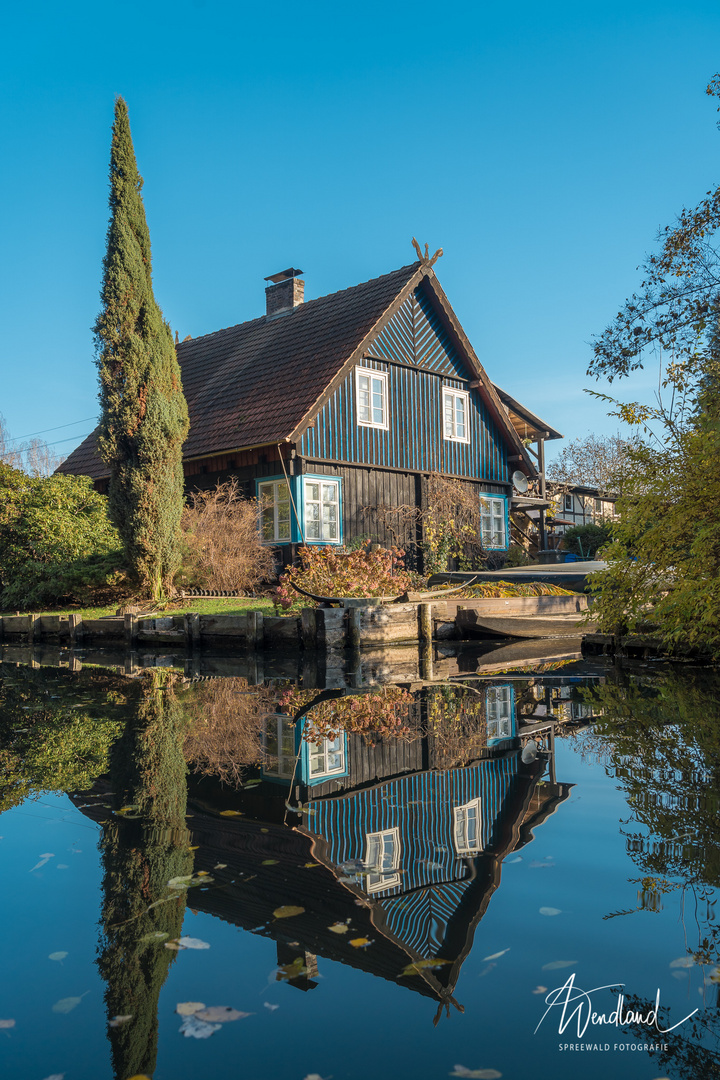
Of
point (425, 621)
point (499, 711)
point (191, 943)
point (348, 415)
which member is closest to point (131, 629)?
point (425, 621)

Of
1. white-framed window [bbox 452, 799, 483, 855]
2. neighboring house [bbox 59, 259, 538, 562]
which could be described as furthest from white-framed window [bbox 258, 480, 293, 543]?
white-framed window [bbox 452, 799, 483, 855]

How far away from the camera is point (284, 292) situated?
24125 millimetres

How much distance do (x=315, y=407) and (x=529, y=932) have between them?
15743 millimetres

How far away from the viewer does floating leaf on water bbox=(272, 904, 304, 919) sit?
2.79m

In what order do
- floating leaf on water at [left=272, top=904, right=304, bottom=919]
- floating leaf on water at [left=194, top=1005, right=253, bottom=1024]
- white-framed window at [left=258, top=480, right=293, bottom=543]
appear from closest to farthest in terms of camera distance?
1. floating leaf on water at [left=194, top=1005, right=253, bottom=1024]
2. floating leaf on water at [left=272, top=904, right=304, bottom=919]
3. white-framed window at [left=258, top=480, right=293, bottom=543]

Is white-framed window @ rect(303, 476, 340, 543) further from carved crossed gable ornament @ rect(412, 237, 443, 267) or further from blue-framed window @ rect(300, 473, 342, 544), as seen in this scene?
carved crossed gable ornament @ rect(412, 237, 443, 267)

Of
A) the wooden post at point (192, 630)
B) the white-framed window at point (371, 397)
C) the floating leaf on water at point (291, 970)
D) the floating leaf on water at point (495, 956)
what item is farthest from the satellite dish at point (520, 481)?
the floating leaf on water at point (291, 970)

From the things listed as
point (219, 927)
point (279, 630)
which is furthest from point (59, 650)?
point (219, 927)

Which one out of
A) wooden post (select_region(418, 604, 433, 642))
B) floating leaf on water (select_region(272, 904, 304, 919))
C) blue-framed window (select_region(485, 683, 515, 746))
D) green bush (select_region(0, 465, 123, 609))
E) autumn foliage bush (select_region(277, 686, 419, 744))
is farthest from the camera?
green bush (select_region(0, 465, 123, 609))

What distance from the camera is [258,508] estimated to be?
59.3ft

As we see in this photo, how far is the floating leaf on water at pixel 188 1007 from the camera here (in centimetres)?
221

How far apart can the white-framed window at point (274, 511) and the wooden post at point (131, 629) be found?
4723mm

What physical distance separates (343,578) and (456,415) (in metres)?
10.1

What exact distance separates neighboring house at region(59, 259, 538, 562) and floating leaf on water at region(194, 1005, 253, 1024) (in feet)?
50.3
